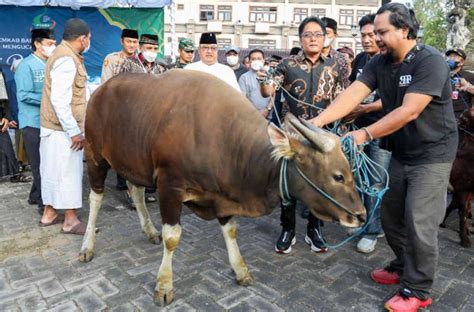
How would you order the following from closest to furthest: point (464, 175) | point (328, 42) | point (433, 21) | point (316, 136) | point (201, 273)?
point (316, 136) → point (201, 273) → point (464, 175) → point (328, 42) → point (433, 21)

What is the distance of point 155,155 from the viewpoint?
12.3ft

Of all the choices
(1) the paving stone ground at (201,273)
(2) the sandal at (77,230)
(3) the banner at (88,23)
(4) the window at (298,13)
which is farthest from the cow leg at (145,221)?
(4) the window at (298,13)

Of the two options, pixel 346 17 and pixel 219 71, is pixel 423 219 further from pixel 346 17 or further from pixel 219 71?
pixel 346 17

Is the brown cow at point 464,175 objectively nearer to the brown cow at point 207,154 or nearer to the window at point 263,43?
the brown cow at point 207,154

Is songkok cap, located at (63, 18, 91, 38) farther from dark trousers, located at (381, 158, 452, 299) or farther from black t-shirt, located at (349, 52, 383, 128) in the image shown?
dark trousers, located at (381, 158, 452, 299)

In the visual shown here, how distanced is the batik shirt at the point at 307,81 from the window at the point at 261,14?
4648 cm

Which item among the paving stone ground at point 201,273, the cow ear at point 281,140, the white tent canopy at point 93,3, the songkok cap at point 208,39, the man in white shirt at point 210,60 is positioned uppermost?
the white tent canopy at point 93,3

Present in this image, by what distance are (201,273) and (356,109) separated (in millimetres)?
2346

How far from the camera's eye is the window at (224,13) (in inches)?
1908

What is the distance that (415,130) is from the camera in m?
3.30

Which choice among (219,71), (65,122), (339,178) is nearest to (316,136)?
(339,178)

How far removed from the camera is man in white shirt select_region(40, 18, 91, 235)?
184 inches

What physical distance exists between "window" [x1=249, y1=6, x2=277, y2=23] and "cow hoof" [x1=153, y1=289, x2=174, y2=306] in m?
48.2

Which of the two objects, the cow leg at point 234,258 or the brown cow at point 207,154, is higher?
the brown cow at point 207,154
